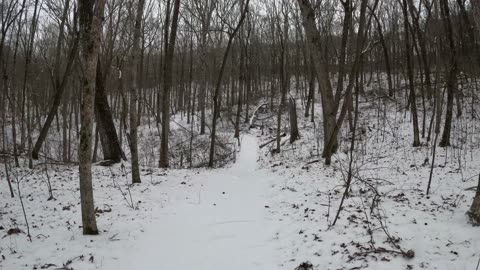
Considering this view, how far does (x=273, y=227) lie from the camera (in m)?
5.48

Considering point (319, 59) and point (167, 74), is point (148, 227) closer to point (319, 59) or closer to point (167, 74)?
point (167, 74)

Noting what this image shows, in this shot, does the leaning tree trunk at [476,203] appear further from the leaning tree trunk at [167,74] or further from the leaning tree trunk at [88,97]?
the leaning tree trunk at [167,74]

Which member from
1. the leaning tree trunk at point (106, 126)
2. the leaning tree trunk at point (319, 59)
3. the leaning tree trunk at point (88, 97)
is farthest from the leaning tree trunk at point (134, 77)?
the leaning tree trunk at point (319, 59)

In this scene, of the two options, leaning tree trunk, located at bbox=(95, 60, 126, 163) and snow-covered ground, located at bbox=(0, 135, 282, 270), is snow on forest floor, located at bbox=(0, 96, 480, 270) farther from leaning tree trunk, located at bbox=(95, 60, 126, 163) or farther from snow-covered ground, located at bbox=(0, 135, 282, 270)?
leaning tree trunk, located at bbox=(95, 60, 126, 163)

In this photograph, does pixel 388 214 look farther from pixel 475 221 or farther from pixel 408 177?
Result: pixel 408 177

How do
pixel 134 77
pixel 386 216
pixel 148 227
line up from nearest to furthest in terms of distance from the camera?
pixel 386 216, pixel 148 227, pixel 134 77

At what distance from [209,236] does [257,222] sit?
3.06 feet

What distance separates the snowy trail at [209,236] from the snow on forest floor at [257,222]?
1 cm

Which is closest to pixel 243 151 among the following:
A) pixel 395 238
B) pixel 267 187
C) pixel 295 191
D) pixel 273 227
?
pixel 267 187

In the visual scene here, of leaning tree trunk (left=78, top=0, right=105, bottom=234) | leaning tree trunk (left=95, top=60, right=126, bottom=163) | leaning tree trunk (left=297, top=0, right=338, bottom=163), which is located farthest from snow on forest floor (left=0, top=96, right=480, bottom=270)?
leaning tree trunk (left=95, top=60, right=126, bottom=163)

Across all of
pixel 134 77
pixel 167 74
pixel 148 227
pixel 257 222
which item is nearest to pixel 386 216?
pixel 257 222

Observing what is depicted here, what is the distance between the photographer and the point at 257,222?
579cm

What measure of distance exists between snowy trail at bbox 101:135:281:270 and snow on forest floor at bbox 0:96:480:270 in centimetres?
1

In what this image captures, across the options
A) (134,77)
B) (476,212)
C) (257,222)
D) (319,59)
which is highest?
(319,59)
